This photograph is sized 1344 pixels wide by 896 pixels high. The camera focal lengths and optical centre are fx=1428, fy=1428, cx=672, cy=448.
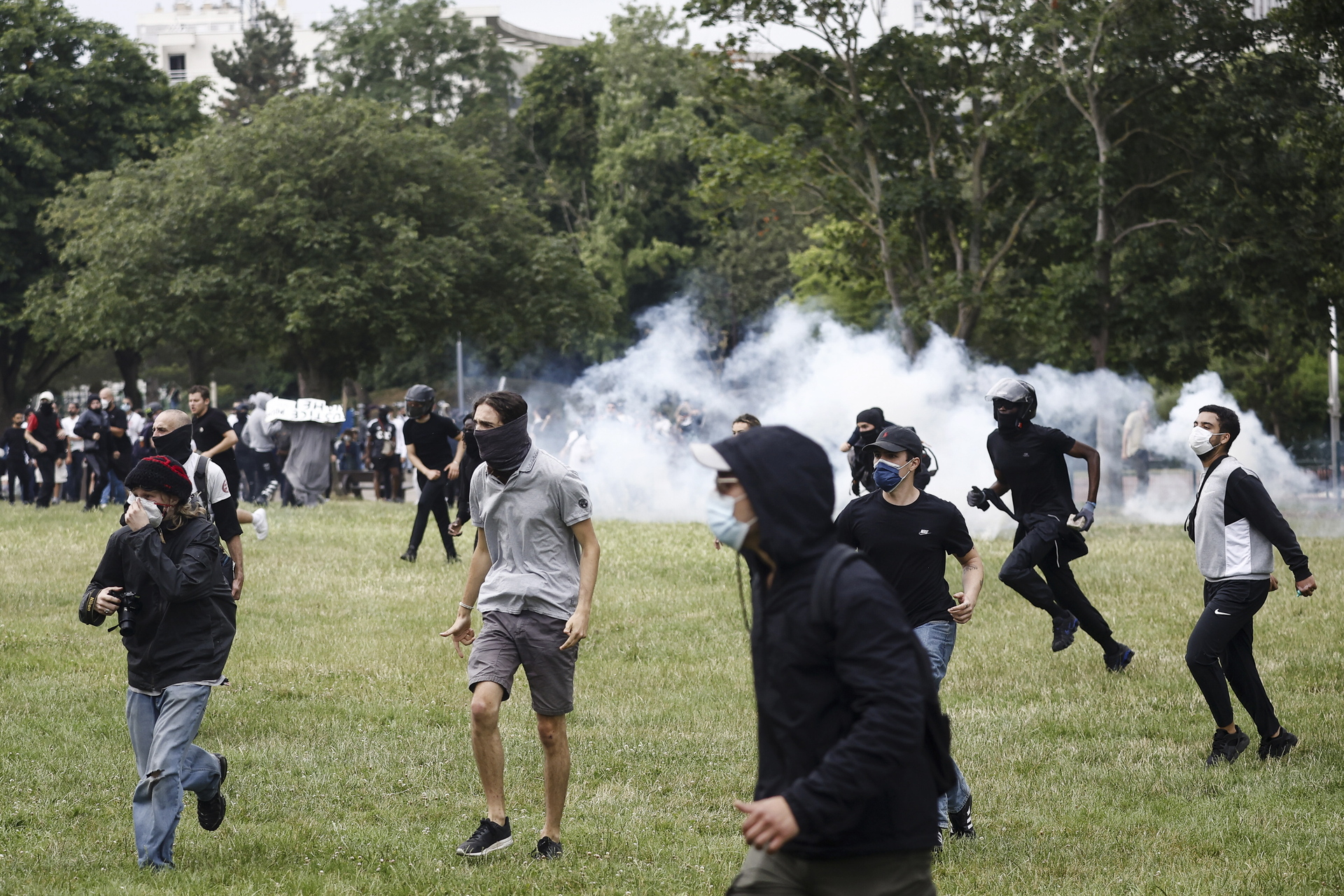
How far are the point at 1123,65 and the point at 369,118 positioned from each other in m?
17.5

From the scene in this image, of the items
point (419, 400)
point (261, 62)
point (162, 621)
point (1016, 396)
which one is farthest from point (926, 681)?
point (261, 62)

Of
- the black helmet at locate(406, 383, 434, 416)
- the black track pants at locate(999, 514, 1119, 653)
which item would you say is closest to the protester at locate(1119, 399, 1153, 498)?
the black helmet at locate(406, 383, 434, 416)

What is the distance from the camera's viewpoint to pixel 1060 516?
1016 centimetres

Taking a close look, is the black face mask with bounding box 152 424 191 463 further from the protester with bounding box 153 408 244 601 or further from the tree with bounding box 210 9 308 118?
the tree with bounding box 210 9 308 118

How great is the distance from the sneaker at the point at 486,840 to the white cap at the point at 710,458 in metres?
3.14

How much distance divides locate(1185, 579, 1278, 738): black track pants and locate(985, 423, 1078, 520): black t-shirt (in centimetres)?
242

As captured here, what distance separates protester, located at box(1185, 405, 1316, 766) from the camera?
298 inches

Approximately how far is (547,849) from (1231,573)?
3966mm

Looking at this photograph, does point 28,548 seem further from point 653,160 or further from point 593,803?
point 653,160

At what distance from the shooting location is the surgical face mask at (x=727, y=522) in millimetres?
3344

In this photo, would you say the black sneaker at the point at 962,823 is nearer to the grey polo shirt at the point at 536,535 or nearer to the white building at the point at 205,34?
the grey polo shirt at the point at 536,535

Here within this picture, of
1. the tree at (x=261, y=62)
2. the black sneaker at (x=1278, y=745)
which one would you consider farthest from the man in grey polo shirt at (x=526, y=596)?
the tree at (x=261, y=62)

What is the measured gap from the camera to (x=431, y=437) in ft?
49.9

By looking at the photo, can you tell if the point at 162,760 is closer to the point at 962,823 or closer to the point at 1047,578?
the point at 962,823
